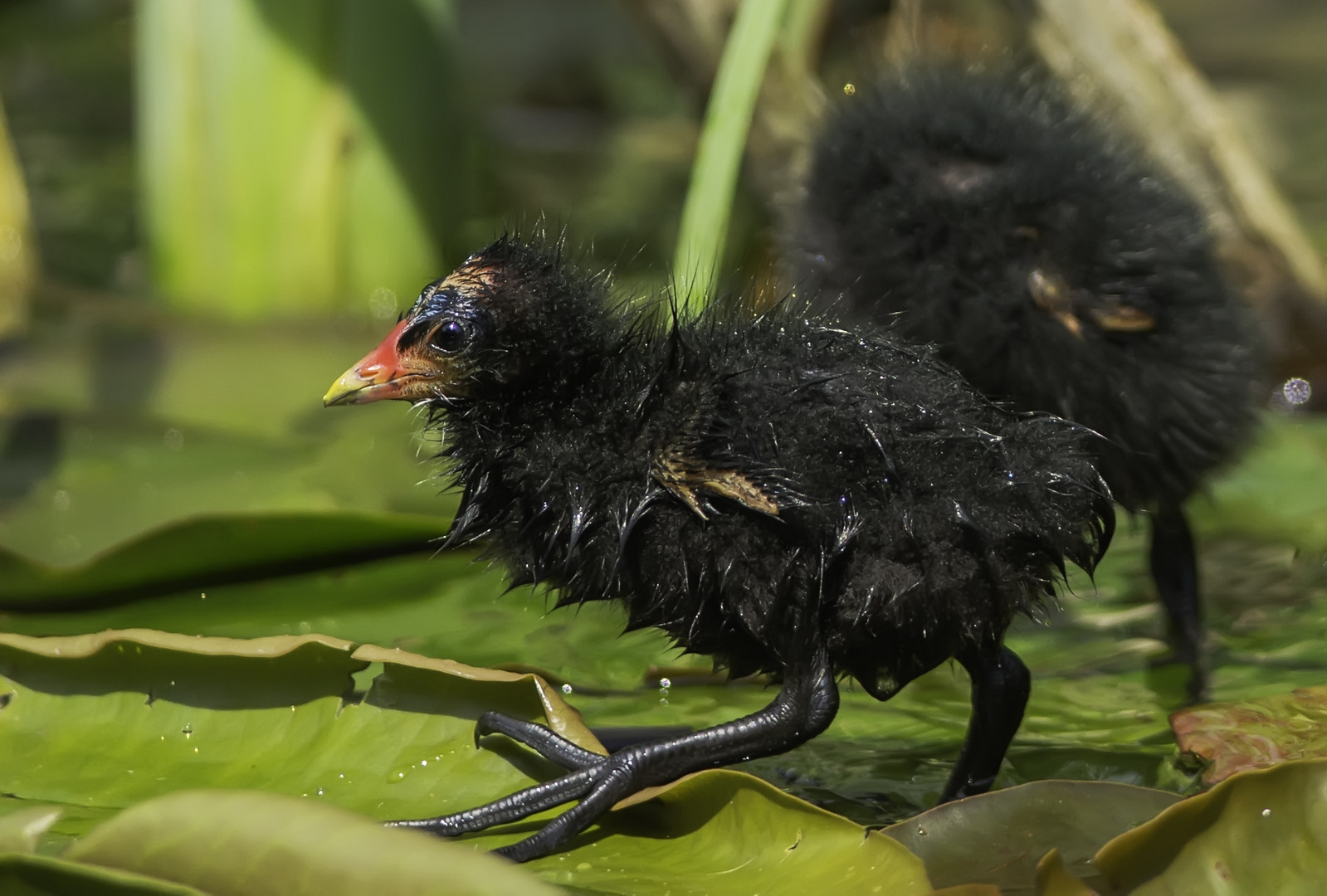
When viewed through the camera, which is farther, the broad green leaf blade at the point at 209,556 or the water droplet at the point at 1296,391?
the water droplet at the point at 1296,391

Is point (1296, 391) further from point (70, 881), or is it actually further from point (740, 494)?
point (70, 881)

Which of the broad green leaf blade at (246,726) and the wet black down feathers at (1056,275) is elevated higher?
the wet black down feathers at (1056,275)

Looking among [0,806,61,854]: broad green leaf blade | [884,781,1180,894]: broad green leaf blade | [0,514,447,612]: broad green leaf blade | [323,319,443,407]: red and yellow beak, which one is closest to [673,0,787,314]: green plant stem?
[0,514,447,612]: broad green leaf blade

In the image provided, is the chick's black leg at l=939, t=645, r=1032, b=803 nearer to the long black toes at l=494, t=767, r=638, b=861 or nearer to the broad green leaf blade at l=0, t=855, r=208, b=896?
the long black toes at l=494, t=767, r=638, b=861

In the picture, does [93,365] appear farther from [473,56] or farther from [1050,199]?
[473,56]

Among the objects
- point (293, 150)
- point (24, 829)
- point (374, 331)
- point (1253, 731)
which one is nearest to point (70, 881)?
point (24, 829)

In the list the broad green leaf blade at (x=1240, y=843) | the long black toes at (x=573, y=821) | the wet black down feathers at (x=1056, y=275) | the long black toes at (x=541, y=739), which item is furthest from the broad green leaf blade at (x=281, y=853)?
the wet black down feathers at (x=1056, y=275)

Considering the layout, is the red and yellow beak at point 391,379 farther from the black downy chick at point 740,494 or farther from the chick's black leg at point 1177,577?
the chick's black leg at point 1177,577

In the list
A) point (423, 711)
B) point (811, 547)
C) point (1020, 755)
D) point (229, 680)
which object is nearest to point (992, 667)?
point (1020, 755)
